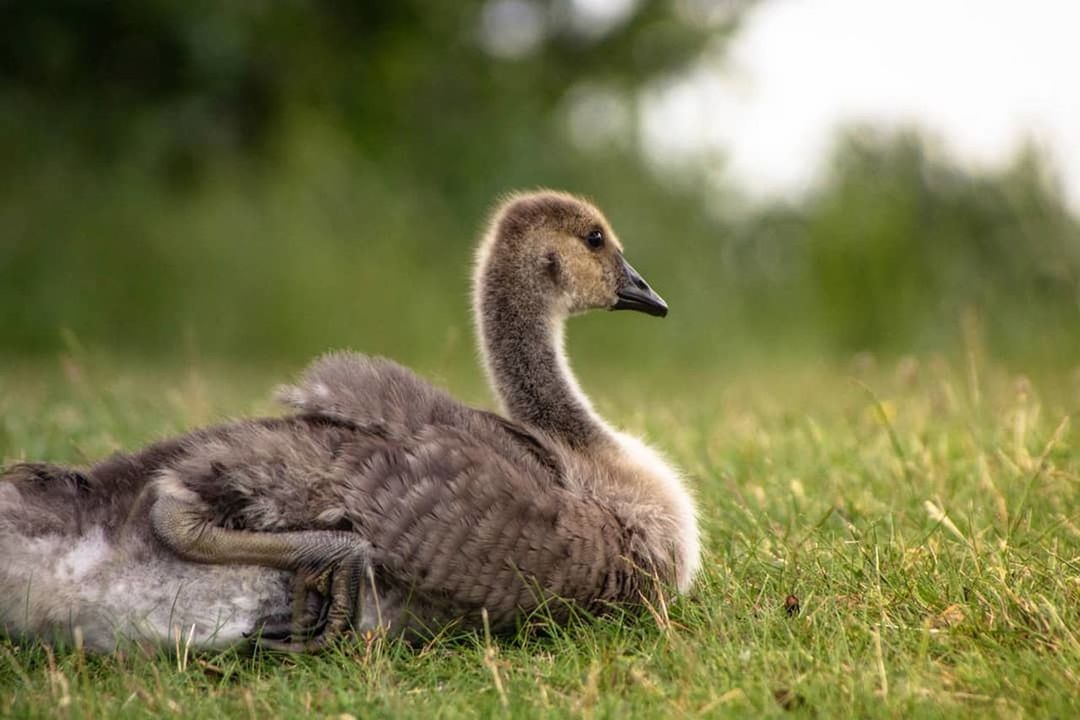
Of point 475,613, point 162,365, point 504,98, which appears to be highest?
point 504,98

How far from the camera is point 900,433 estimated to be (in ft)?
19.6

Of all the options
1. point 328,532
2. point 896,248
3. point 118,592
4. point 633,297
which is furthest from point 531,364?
point 896,248

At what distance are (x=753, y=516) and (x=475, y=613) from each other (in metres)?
1.27

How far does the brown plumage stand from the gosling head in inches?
30.1

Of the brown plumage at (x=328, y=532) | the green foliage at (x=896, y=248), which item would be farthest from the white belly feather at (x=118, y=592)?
the green foliage at (x=896, y=248)

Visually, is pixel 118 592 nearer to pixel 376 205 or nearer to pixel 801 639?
pixel 801 639

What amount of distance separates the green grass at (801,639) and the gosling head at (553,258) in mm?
943

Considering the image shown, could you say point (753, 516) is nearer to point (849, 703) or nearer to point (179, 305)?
point (849, 703)

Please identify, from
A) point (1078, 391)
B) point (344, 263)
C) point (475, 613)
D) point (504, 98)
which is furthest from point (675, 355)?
point (475, 613)

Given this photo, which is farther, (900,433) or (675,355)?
(675,355)

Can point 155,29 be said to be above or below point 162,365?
above

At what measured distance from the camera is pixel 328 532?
3586 mm

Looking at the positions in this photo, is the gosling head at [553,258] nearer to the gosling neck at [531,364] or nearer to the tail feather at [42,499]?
the gosling neck at [531,364]

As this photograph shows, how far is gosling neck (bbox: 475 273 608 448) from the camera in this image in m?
4.30
